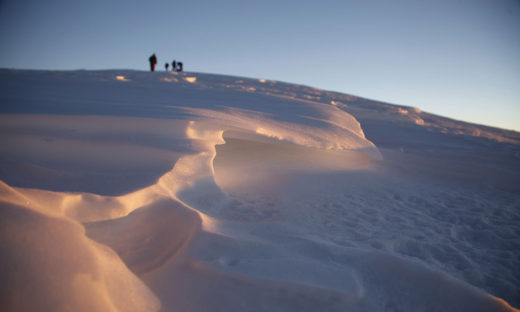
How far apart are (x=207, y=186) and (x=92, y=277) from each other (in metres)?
1.23

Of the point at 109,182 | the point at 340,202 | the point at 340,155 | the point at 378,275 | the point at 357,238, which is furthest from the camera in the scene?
the point at 340,155

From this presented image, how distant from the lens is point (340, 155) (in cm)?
420

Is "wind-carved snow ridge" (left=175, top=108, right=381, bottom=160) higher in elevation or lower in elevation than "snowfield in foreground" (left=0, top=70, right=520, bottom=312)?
higher

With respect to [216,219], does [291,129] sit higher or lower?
higher

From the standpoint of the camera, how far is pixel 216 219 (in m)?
1.88

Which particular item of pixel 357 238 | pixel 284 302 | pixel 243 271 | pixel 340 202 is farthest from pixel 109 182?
pixel 340 202

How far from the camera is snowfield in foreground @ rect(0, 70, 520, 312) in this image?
114 cm

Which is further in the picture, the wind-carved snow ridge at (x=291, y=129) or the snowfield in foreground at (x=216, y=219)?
the wind-carved snow ridge at (x=291, y=129)

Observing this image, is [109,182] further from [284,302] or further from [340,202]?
[340,202]

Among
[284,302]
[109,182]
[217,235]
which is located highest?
[109,182]

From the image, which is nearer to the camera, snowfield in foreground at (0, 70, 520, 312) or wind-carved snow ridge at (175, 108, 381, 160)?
snowfield in foreground at (0, 70, 520, 312)

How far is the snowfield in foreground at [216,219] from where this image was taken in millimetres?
1144

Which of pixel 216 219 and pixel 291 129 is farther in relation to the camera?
pixel 291 129

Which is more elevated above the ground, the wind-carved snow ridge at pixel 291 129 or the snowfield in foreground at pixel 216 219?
the wind-carved snow ridge at pixel 291 129
